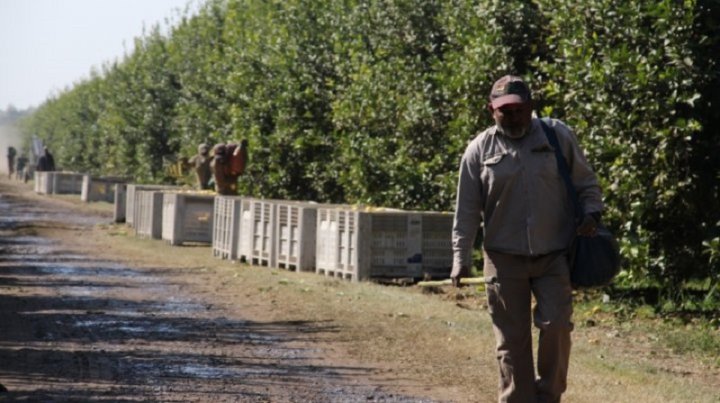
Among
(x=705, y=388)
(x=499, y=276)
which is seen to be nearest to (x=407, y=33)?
(x=705, y=388)

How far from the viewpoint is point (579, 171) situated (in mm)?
8922

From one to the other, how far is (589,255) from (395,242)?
13.3m

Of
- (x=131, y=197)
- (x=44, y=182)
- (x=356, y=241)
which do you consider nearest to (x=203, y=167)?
(x=131, y=197)

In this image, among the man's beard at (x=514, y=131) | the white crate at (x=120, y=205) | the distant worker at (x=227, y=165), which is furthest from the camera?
the white crate at (x=120, y=205)

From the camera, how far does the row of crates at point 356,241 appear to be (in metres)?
22.0

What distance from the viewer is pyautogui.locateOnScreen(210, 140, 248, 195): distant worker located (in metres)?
33.2

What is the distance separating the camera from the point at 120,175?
7038cm

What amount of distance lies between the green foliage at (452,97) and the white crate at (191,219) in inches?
110

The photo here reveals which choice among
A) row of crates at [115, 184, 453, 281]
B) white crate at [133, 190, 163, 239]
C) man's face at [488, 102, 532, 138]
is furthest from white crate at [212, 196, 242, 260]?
man's face at [488, 102, 532, 138]

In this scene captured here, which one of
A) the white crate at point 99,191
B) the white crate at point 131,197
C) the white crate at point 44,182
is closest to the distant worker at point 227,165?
the white crate at point 131,197

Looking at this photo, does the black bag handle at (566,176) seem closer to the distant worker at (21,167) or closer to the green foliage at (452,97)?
the green foliage at (452,97)

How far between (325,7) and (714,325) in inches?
870

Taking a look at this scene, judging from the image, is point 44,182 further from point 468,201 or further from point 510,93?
point 510,93

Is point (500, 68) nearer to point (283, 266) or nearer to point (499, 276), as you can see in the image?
point (283, 266)
